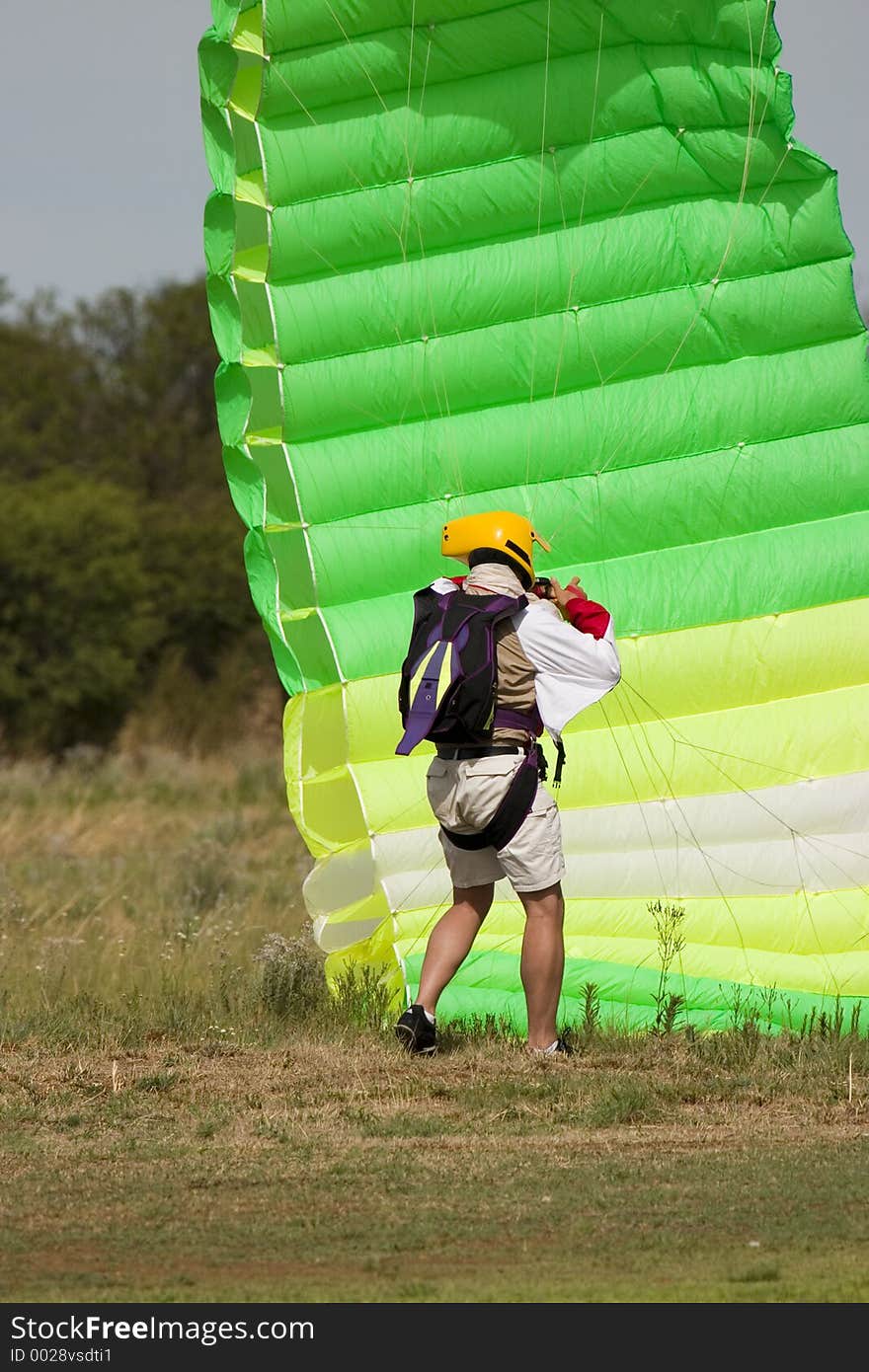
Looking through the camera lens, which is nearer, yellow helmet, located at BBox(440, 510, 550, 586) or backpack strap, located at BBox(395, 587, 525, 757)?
backpack strap, located at BBox(395, 587, 525, 757)

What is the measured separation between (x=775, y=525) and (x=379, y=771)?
1.95 m

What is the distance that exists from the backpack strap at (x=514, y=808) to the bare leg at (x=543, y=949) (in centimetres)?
21

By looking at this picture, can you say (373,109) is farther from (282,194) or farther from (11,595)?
(11,595)

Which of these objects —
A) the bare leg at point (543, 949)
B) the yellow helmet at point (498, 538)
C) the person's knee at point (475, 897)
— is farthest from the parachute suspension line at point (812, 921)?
the yellow helmet at point (498, 538)

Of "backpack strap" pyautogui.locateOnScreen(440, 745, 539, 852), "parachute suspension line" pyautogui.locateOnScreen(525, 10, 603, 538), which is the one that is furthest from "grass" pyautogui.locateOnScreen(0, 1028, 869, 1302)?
"parachute suspension line" pyautogui.locateOnScreen(525, 10, 603, 538)

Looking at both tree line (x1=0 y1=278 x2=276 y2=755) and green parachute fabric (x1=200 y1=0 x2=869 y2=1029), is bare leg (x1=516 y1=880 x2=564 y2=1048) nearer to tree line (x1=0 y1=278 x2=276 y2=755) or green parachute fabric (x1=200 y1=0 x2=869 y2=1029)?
green parachute fabric (x1=200 y1=0 x2=869 y2=1029)

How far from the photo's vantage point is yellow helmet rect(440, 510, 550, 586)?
654 centimetres

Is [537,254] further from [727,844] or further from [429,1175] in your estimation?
[429,1175]

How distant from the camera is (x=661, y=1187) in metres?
4.96

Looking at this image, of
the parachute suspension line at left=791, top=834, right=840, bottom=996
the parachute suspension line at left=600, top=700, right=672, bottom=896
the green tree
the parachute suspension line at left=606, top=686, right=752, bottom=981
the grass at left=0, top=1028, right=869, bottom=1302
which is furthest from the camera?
the green tree

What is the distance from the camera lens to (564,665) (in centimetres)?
633

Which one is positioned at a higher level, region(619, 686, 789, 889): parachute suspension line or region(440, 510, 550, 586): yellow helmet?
region(440, 510, 550, 586): yellow helmet

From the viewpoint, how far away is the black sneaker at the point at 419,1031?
6480mm

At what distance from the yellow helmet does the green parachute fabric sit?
1.22 m
